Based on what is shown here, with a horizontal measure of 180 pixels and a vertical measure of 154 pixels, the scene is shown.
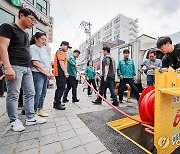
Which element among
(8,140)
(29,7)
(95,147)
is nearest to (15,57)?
(8,140)

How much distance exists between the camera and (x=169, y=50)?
6.99 ft

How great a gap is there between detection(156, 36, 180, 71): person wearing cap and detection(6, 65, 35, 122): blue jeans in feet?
6.89

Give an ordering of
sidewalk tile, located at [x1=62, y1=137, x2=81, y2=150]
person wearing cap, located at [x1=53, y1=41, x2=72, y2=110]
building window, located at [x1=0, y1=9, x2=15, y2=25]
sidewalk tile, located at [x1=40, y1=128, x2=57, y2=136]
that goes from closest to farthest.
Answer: sidewalk tile, located at [x1=62, y1=137, x2=81, y2=150] → sidewalk tile, located at [x1=40, y1=128, x2=57, y2=136] → person wearing cap, located at [x1=53, y1=41, x2=72, y2=110] → building window, located at [x1=0, y1=9, x2=15, y2=25]

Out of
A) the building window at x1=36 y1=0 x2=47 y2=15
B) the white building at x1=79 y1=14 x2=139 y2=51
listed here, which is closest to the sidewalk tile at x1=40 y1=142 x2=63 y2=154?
the building window at x1=36 y1=0 x2=47 y2=15

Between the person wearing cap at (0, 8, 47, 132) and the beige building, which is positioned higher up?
the beige building

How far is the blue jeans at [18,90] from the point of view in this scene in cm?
215

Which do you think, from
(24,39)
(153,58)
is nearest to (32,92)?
(24,39)

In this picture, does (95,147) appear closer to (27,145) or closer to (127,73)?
(27,145)

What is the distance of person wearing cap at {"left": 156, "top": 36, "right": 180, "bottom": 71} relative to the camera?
6.70ft

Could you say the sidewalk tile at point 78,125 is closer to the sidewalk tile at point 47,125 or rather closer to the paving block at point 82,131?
the paving block at point 82,131

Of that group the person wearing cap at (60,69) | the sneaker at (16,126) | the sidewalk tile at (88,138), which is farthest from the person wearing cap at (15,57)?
the person wearing cap at (60,69)

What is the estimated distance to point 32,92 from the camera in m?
2.47

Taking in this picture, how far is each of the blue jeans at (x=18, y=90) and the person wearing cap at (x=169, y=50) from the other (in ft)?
6.89

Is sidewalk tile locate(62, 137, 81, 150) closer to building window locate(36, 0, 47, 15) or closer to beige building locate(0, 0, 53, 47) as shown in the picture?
beige building locate(0, 0, 53, 47)
